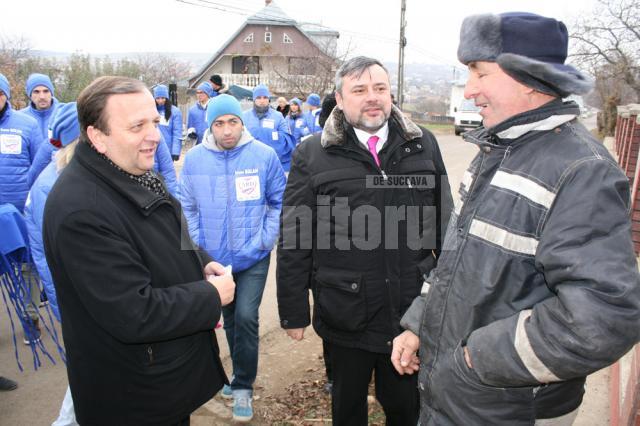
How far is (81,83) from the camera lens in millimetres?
20922

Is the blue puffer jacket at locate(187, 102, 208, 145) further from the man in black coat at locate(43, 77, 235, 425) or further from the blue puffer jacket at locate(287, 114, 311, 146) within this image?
the man in black coat at locate(43, 77, 235, 425)

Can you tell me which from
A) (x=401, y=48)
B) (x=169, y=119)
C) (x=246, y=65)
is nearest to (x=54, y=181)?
(x=169, y=119)

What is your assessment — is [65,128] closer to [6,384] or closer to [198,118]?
[6,384]

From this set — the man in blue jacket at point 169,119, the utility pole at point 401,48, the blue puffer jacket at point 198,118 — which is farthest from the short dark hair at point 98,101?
the utility pole at point 401,48

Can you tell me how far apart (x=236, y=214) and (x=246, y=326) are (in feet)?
2.52

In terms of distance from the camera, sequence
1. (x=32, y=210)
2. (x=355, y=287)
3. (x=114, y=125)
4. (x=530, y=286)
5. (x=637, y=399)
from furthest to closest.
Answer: (x=32, y=210) < (x=355, y=287) < (x=637, y=399) < (x=114, y=125) < (x=530, y=286)

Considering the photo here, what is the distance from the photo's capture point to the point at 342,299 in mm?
2668

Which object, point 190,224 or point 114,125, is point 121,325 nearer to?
point 114,125

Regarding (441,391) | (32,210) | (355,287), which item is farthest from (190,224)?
(441,391)

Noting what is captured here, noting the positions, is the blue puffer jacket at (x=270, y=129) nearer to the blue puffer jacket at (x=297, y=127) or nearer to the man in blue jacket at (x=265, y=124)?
the man in blue jacket at (x=265, y=124)

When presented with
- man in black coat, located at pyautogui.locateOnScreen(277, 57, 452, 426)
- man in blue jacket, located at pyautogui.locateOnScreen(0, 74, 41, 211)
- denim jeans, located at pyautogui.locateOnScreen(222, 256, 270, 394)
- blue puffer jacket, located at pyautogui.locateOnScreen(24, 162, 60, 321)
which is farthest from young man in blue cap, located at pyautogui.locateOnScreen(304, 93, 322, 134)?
man in black coat, located at pyautogui.locateOnScreen(277, 57, 452, 426)

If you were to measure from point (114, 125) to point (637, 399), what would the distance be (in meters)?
2.51

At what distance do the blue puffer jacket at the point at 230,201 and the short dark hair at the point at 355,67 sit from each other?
Answer: 0.97m

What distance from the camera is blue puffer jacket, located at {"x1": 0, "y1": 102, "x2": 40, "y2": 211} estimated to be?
494 centimetres
